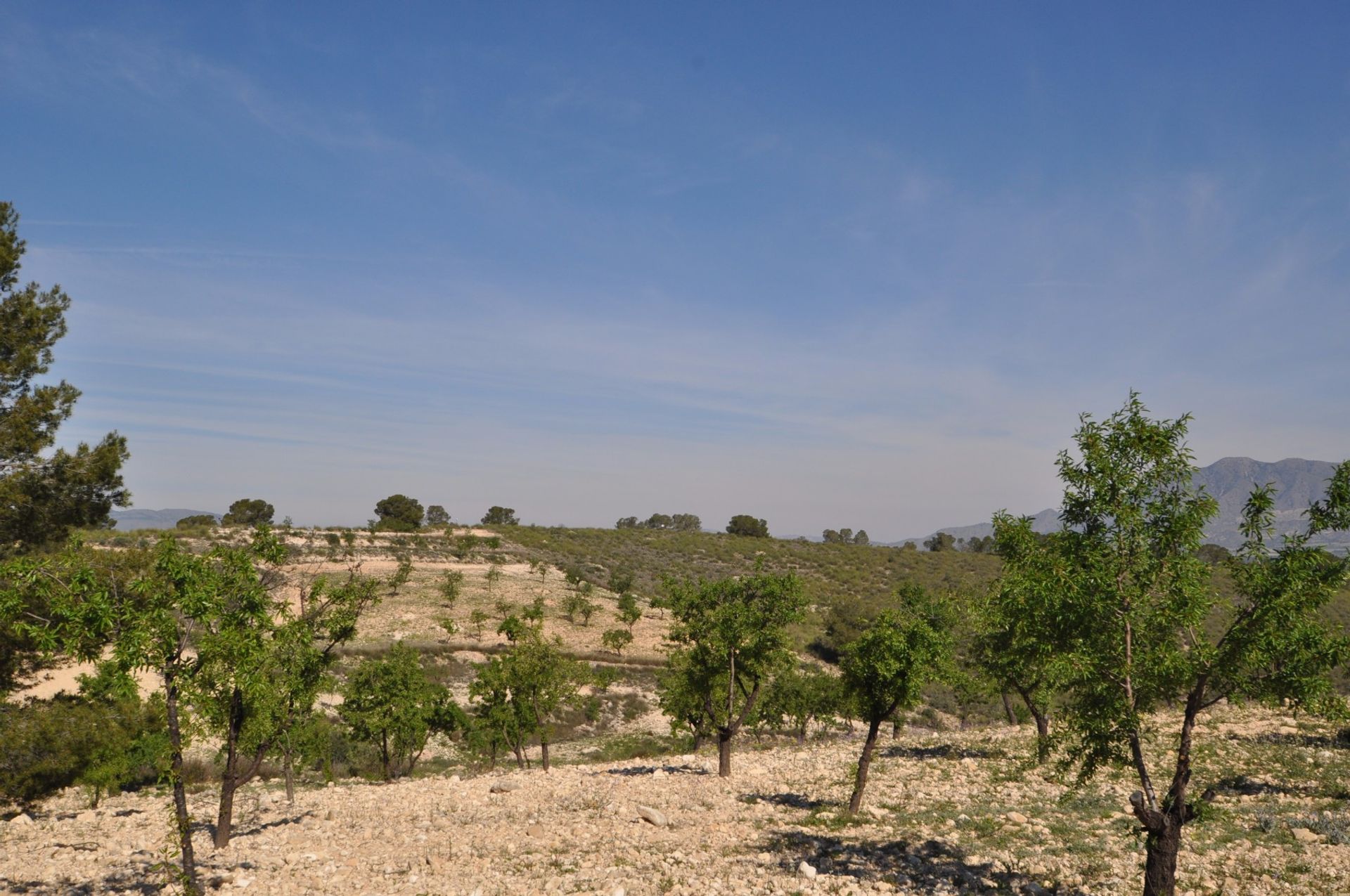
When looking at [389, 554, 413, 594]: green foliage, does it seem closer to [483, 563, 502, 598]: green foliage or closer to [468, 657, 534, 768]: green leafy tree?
[483, 563, 502, 598]: green foliage

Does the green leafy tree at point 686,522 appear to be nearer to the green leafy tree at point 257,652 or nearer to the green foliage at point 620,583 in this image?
the green foliage at point 620,583

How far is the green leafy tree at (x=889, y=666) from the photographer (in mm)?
21766

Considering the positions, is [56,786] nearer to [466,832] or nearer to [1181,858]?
[466,832]

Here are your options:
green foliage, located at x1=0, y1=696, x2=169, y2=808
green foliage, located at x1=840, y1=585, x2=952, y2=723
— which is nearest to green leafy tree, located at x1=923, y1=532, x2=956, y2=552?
green foliage, located at x1=840, y1=585, x2=952, y2=723

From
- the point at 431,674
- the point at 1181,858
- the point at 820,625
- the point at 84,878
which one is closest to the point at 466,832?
the point at 84,878

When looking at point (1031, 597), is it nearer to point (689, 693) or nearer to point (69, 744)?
point (689, 693)

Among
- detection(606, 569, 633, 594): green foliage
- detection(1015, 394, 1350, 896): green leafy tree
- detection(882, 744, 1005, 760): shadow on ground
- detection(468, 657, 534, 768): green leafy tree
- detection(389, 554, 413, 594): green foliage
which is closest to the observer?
detection(1015, 394, 1350, 896): green leafy tree

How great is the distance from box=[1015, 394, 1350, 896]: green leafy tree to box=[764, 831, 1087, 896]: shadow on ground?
3.41 m

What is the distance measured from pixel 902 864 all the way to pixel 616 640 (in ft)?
157

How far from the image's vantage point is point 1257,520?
43.5ft

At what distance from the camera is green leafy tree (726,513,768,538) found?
147 metres

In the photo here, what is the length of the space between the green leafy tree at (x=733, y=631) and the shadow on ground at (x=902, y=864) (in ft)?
27.9

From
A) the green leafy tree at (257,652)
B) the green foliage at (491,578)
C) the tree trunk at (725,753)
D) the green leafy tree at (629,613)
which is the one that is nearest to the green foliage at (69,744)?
the green leafy tree at (257,652)

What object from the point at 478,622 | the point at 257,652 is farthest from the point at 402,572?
the point at 257,652
